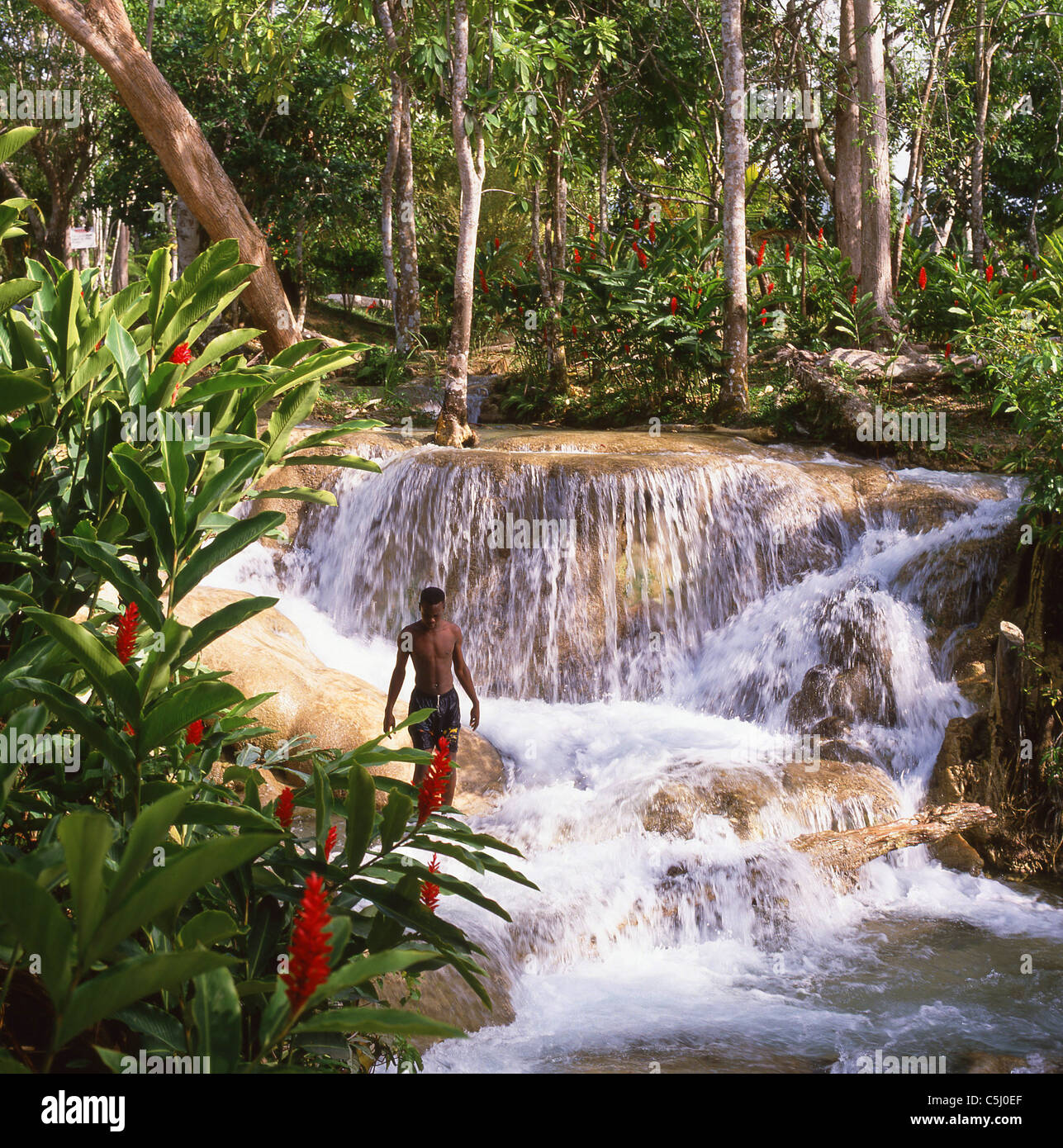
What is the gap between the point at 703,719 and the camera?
8.61 metres

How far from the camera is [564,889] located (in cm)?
598

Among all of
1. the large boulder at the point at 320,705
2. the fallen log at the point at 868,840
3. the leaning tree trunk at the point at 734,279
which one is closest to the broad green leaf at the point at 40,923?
the fallen log at the point at 868,840

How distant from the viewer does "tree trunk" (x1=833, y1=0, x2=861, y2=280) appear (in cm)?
1496

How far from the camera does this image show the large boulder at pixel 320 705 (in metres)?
7.45

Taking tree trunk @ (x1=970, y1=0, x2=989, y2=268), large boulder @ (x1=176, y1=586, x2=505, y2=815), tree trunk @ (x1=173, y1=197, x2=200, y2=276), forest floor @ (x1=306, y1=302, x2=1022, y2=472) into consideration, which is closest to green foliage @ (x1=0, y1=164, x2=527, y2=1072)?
large boulder @ (x1=176, y1=586, x2=505, y2=815)

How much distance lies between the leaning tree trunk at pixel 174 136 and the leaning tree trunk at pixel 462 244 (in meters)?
1.95

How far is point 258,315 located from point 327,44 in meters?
3.34

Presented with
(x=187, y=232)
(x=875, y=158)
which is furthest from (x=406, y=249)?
(x=875, y=158)

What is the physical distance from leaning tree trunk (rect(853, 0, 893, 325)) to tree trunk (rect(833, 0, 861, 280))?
829mm

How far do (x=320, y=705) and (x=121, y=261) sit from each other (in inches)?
786

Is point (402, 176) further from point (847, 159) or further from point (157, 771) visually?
point (157, 771)

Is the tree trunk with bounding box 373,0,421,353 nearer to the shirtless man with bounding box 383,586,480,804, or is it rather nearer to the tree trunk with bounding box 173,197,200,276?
the tree trunk with bounding box 173,197,200,276
